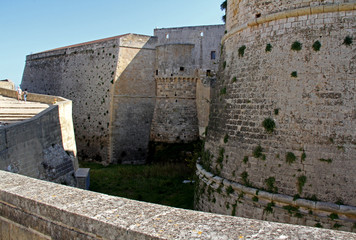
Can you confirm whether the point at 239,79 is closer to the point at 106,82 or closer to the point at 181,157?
the point at 181,157

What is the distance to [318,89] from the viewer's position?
600cm

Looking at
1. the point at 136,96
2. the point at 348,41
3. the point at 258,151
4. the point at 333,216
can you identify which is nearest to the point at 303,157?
the point at 258,151

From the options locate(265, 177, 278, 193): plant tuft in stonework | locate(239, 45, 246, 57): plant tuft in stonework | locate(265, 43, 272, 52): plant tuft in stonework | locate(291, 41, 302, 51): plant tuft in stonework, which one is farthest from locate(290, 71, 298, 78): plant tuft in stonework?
locate(265, 177, 278, 193): plant tuft in stonework

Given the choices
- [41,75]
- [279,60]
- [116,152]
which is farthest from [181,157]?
[41,75]

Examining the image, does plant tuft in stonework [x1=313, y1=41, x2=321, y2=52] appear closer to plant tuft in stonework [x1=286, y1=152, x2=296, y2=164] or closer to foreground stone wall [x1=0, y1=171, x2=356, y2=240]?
plant tuft in stonework [x1=286, y1=152, x2=296, y2=164]

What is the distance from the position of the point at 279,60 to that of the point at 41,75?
71.7ft

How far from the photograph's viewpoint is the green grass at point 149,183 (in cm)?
1153

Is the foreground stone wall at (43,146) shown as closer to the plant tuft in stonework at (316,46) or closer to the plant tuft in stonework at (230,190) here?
the plant tuft in stonework at (230,190)

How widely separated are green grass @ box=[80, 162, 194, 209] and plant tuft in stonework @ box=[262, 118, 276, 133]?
15.3ft

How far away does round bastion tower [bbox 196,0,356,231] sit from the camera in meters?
5.75

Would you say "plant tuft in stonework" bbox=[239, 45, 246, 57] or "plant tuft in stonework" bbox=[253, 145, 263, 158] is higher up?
"plant tuft in stonework" bbox=[239, 45, 246, 57]

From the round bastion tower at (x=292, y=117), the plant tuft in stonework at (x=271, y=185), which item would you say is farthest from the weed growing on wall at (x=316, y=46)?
the plant tuft in stonework at (x=271, y=185)

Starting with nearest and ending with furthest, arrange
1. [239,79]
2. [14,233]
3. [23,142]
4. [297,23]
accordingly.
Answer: [14,233] → [297,23] → [239,79] → [23,142]

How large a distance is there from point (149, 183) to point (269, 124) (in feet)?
27.0
